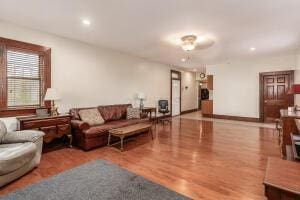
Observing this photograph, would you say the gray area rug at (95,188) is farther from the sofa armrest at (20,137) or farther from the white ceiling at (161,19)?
the white ceiling at (161,19)

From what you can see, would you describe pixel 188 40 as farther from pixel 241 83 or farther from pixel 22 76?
pixel 241 83

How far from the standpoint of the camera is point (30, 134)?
284 cm

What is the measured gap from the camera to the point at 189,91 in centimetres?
1026

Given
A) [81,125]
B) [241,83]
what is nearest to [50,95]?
[81,125]

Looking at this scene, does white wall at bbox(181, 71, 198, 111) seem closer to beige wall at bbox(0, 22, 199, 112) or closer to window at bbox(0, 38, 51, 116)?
beige wall at bbox(0, 22, 199, 112)

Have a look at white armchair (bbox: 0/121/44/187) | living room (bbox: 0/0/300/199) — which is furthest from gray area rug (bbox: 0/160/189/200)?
white armchair (bbox: 0/121/44/187)

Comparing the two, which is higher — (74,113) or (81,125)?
(74,113)

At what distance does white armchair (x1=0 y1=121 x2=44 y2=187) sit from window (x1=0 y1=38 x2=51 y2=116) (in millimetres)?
885

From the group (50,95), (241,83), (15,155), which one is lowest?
(15,155)

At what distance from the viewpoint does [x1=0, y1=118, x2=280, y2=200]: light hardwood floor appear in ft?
7.32

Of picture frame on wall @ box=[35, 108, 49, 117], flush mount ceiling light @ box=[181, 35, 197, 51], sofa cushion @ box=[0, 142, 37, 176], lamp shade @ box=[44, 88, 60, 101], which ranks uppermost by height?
flush mount ceiling light @ box=[181, 35, 197, 51]

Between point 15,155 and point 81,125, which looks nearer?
point 15,155

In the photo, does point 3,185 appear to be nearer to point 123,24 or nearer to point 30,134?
point 30,134

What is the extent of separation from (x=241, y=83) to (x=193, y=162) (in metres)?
5.70
